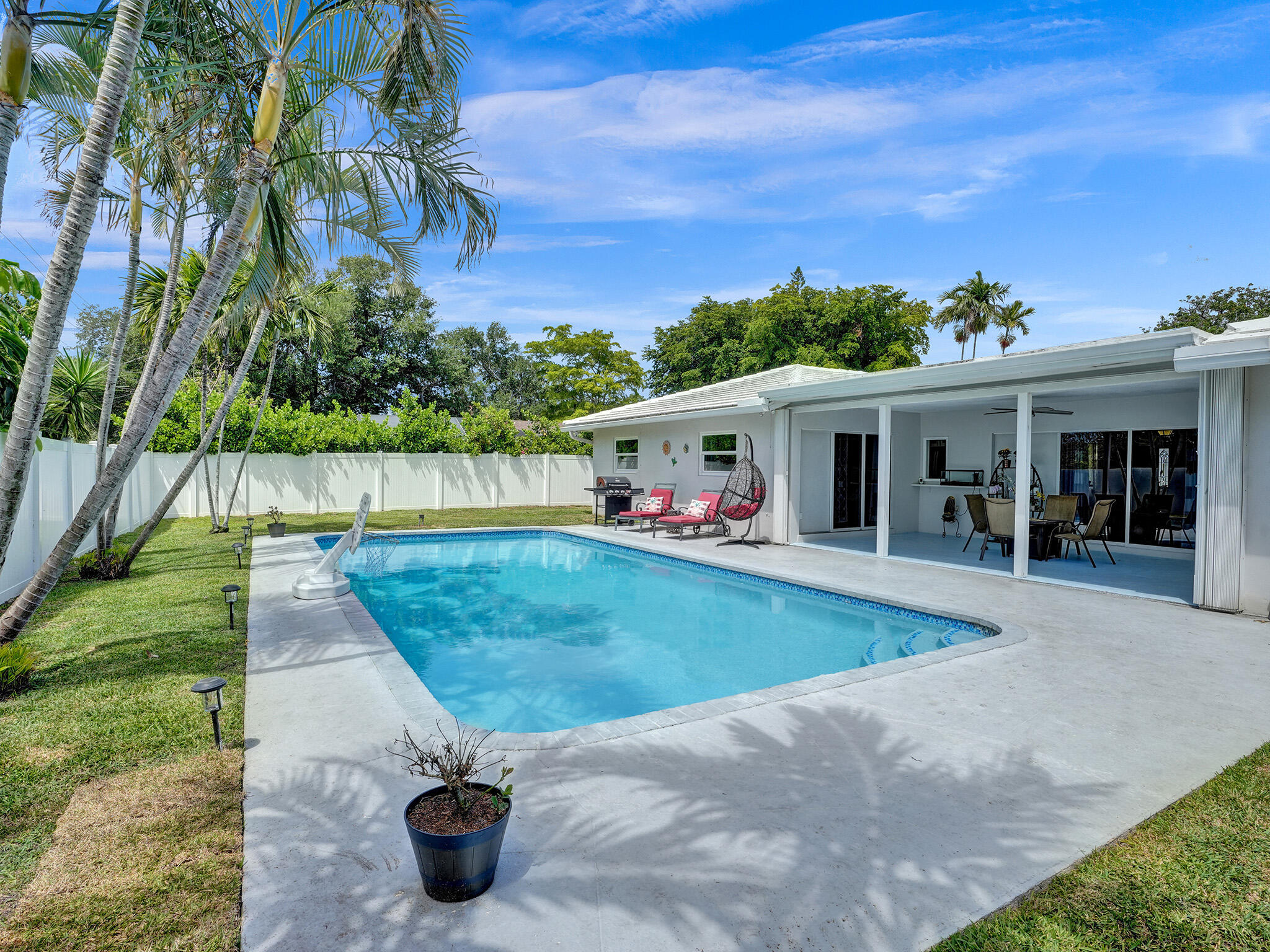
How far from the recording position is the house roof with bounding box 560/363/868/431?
12.4 meters

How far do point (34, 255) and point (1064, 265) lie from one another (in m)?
26.5

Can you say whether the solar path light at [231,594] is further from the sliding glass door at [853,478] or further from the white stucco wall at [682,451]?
the sliding glass door at [853,478]

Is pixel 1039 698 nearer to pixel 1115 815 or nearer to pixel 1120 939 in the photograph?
pixel 1115 815

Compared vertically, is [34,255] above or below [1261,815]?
above

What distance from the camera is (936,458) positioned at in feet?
44.4

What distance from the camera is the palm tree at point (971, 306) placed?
103 feet

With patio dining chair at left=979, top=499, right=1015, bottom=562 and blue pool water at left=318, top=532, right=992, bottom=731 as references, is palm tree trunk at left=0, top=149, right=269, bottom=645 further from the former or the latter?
patio dining chair at left=979, top=499, right=1015, bottom=562

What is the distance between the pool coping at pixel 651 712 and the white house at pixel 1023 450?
249 cm

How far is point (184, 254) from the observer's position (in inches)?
421

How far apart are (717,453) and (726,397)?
119 centimetres

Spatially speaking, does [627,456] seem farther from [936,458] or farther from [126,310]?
[126,310]

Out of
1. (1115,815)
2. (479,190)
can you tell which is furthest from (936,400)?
(1115,815)

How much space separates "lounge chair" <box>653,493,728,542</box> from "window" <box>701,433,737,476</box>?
1.85ft

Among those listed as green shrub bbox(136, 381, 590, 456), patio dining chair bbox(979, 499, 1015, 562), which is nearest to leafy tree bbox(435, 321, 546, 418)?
green shrub bbox(136, 381, 590, 456)
